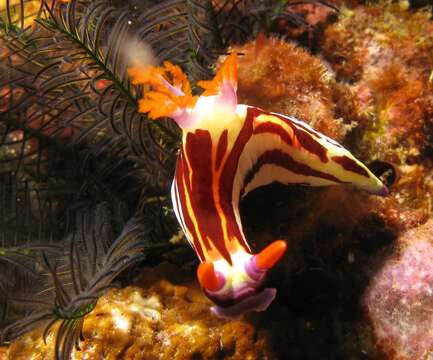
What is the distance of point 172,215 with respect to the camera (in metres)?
3.31

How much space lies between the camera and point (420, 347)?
266 centimetres

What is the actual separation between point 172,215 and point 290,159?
1.15 metres

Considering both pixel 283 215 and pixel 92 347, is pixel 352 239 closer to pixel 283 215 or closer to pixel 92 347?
pixel 283 215

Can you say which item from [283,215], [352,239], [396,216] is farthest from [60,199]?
[396,216]

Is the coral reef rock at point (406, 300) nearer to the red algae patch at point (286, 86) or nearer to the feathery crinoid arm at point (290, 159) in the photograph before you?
the feathery crinoid arm at point (290, 159)

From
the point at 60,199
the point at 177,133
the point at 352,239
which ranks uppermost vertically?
the point at 177,133

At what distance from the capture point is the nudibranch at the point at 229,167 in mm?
1976

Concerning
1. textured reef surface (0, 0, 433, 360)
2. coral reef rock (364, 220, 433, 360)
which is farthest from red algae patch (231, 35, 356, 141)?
coral reef rock (364, 220, 433, 360)

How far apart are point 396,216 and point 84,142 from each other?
2349 millimetres

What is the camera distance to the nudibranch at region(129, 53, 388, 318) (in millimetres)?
1976

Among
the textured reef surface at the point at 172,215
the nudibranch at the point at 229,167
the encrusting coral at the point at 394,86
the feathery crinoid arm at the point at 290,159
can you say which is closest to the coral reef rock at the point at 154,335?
the textured reef surface at the point at 172,215

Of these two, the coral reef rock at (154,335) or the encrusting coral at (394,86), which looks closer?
the coral reef rock at (154,335)

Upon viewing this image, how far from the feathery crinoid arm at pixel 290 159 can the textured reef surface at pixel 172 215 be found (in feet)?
1.15

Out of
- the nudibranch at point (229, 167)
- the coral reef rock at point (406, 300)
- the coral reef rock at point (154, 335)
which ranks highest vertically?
the nudibranch at point (229, 167)
